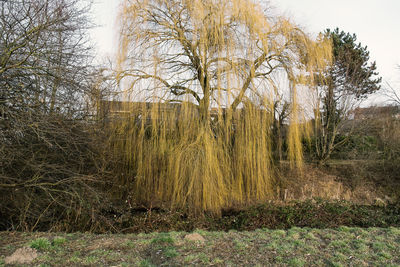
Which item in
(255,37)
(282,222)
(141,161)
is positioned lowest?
(282,222)

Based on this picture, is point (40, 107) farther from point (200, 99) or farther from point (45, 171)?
point (200, 99)

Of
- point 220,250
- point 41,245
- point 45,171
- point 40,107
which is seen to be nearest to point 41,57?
point 40,107

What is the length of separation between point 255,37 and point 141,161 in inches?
161

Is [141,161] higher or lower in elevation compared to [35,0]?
lower

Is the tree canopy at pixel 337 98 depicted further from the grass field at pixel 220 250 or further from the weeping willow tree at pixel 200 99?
the grass field at pixel 220 250

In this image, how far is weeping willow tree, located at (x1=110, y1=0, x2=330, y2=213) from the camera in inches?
242

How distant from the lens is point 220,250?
3.64 meters

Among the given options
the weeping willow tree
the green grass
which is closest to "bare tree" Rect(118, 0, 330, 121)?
the weeping willow tree

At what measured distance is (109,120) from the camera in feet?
21.6

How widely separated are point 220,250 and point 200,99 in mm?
3544

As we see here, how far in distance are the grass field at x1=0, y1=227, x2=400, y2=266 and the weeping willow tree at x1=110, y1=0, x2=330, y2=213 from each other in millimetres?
2107

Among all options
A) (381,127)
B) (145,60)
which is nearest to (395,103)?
(381,127)

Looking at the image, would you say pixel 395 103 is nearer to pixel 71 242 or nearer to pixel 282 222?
pixel 282 222

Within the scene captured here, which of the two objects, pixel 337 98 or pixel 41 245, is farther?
pixel 337 98
